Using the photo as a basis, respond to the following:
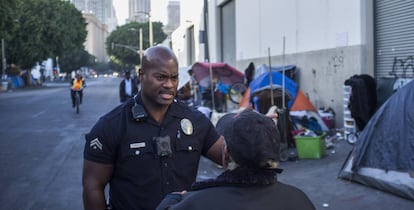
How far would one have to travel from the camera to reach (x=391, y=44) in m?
12.2

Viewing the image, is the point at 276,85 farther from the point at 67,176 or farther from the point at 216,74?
the point at 67,176

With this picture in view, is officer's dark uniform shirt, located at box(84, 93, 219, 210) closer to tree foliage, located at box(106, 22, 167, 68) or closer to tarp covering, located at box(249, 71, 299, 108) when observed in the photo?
tarp covering, located at box(249, 71, 299, 108)

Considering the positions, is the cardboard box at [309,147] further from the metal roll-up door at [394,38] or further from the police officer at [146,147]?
the police officer at [146,147]

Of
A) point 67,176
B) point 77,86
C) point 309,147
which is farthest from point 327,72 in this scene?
point 77,86

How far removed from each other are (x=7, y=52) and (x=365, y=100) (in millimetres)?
49759

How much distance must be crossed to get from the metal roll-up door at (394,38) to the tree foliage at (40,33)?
143ft

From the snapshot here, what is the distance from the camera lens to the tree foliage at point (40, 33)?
179 feet

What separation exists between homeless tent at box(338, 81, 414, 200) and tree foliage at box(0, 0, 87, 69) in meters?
47.2

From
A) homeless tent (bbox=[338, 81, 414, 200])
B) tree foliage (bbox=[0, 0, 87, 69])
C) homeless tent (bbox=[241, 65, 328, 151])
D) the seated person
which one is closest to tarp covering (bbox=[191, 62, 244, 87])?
homeless tent (bbox=[241, 65, 328, 151])

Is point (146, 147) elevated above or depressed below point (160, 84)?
below

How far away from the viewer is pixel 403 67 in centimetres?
1155

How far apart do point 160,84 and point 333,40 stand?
1193 centimetres

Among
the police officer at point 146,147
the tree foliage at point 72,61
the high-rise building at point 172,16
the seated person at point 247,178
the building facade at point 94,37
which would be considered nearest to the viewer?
the seated person at point 247,178

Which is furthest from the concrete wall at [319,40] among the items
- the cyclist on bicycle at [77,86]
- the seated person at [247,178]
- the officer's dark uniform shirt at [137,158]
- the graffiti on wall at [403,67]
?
the seated person at [247,178]
